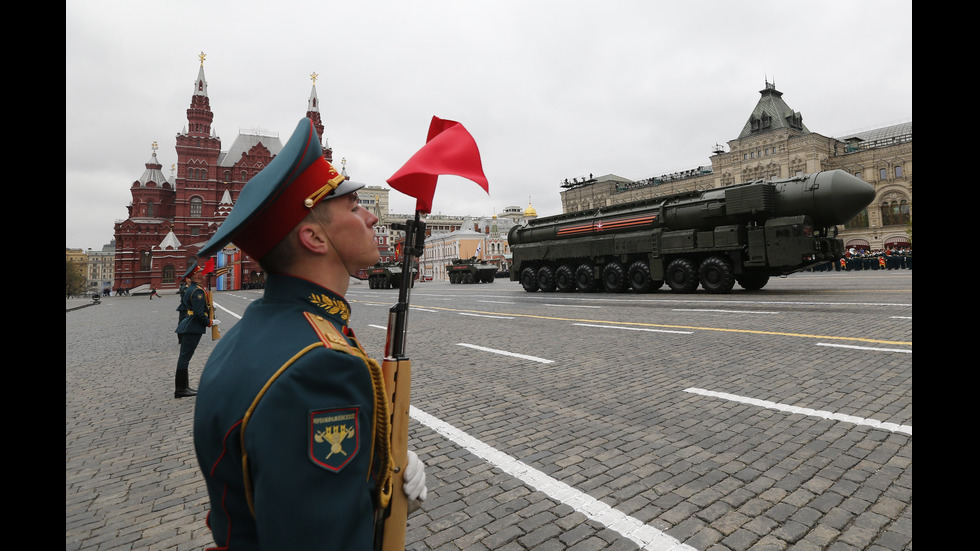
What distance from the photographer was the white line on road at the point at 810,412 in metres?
3.94

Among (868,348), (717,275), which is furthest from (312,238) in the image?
(717,275)

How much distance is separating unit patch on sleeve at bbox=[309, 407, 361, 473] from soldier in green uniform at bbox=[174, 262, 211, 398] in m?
6.36

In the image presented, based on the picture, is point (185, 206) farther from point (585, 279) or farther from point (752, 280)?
point (752, 280)

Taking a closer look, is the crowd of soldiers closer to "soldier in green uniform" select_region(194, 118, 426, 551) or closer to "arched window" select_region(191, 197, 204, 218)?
"soldier in green uniform" select_region(194, 118, 426, 551)

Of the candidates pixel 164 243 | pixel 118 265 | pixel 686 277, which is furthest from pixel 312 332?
pixel 118 265

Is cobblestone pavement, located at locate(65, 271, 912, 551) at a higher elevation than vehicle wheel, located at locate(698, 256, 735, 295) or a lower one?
lower

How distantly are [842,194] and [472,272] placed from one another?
97.5 feet

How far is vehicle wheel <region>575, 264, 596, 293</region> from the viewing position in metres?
22.0

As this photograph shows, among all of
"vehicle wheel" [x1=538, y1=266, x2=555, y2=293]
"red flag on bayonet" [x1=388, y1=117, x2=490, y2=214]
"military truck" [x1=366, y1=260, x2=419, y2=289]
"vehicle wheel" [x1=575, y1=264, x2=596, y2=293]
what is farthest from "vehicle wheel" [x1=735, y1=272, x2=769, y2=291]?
"military truck" [x1=366, y1=260, x2=419, y2=289]

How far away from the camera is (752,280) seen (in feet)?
58.7

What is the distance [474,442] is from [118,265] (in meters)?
87.2

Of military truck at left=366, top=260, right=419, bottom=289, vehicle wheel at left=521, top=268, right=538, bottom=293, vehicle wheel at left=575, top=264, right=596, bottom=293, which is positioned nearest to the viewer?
vehicle wheel at left=575, top=264, right=596, bottom=293

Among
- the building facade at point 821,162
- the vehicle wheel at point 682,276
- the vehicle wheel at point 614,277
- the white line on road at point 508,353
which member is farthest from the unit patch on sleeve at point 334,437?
the building facade at point 821,162

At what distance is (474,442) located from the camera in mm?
4082
